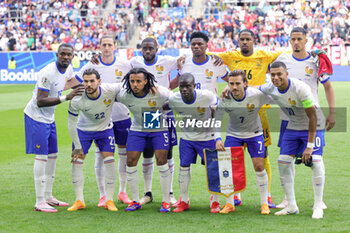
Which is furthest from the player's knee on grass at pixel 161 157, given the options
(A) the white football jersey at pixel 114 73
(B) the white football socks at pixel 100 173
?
(A) the white football jersey at pixel 114 73

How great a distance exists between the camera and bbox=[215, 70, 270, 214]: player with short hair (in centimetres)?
746

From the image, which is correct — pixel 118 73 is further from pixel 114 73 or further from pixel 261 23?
pixel 261 23

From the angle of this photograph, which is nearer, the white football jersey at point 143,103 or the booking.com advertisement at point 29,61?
the white football jersey at point 143,103

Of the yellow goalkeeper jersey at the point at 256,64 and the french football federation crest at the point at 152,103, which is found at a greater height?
the yellow goalkeeper jersey at the point at 256,64

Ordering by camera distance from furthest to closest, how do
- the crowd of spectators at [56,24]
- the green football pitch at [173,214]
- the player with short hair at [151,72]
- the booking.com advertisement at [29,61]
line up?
the crowd of spectators at [56,24] < the booking.com advertisement at [29,61] < the player with short hair at [151,72] < the green football pitch at [173,214]

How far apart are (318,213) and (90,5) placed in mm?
34666

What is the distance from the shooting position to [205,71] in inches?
328

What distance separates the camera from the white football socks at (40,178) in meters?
7.83

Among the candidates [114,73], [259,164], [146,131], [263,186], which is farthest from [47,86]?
[263,186]

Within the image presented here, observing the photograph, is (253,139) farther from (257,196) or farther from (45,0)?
(45,0)

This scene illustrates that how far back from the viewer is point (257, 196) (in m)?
8.54

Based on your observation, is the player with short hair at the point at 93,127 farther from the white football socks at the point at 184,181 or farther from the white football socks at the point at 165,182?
the white football socks at the point at 184,181

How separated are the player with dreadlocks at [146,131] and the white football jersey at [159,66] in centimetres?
66

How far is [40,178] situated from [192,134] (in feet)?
7.50
